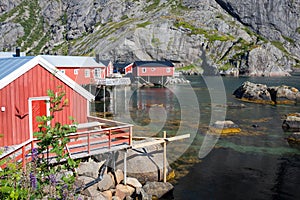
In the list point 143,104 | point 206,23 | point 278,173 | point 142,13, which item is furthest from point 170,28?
point 278,173

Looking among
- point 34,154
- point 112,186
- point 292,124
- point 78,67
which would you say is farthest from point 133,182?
point 78,67

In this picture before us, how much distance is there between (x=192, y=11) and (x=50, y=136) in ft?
643

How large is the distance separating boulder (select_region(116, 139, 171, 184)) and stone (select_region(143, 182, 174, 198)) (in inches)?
35.6

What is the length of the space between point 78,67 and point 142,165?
43.3 metres

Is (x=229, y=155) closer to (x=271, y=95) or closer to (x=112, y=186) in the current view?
(x=112, y=186)

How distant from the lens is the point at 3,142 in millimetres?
14477

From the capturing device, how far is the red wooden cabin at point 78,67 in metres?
55.2

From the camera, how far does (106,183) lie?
16.1m

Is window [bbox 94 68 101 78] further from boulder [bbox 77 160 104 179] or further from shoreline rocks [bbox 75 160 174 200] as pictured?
boulder [bbox 77 160 104 179]

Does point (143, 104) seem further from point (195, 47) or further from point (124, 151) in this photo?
point (195, 47)

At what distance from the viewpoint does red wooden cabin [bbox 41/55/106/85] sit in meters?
55.2

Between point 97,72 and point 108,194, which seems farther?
point 97,72

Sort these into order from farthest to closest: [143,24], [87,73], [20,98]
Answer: [143,24]
[87,73]
[20,98]

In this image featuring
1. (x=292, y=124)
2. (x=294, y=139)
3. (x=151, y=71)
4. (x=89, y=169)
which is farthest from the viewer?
(x=151, y=71)
